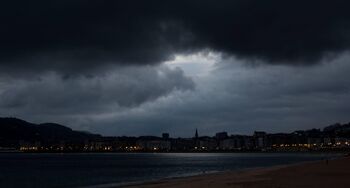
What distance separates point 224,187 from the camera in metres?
42.4

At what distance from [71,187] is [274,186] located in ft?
99.3

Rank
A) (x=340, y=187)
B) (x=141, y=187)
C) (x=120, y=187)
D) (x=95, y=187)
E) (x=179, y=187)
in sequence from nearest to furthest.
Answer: (x=340, y=187) → (x=179, y=187) → (x=141, y=187) → (x=120, y=187) → (x=95, y=187)

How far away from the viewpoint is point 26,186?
65938 millimetres

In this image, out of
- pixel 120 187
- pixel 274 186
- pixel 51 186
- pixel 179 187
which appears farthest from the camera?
pixel 51 186

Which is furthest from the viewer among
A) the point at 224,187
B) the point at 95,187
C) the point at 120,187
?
the point at 95,187

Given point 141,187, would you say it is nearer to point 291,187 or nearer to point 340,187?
point 291,187

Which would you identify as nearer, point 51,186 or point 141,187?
point 141,187

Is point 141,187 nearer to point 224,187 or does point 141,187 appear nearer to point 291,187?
point 224,187

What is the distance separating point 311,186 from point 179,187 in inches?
513

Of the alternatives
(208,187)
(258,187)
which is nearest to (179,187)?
(208,187)

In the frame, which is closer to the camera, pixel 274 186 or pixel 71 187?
pixel 274 186

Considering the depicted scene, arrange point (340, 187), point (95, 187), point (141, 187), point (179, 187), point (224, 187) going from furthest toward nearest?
1. point (95, 187)
2. point (141, 187)
3. point (179, 187)
4. point (224, 187)
5. point (340, 187)

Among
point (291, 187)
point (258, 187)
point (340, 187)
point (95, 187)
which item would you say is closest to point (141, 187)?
point (95, 187)

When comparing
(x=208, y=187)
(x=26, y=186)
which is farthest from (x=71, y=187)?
(x=208, y=187)
